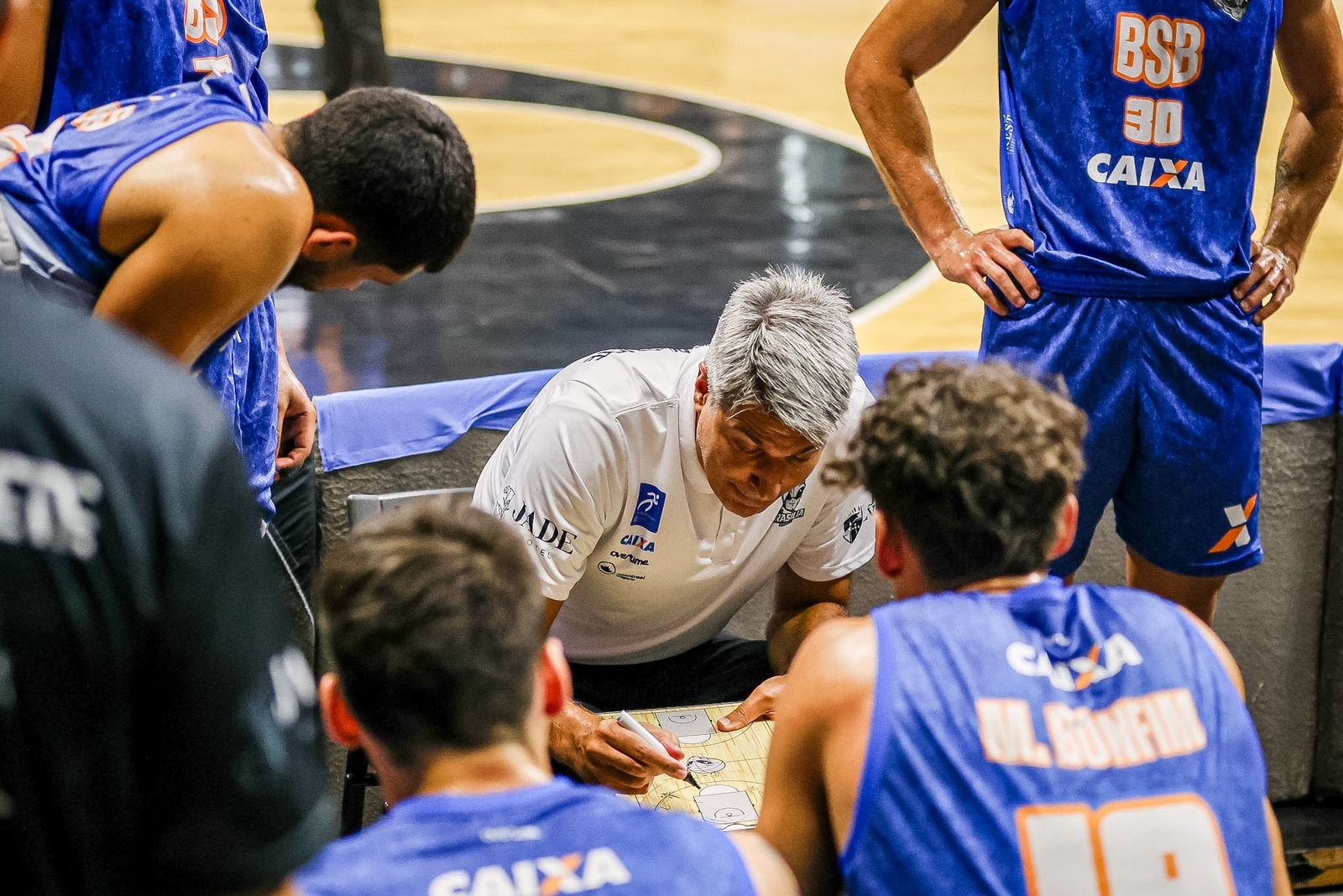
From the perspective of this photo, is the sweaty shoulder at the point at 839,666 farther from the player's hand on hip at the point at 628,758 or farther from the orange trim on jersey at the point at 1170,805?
the player's hand on hip at the point at 628,758

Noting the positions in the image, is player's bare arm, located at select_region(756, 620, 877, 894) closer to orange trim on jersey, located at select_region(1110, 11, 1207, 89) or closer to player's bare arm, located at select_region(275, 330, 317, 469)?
orange trim on jersey, located at select_region(1110, 11, 1207, 89)

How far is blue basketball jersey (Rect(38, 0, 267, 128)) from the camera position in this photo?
2.65 meters

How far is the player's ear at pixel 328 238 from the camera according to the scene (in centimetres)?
225

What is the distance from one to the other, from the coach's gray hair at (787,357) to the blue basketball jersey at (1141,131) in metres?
0.49

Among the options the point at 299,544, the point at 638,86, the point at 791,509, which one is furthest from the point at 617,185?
the point at 791,509

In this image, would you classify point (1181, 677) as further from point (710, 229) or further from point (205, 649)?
point (710, 229)

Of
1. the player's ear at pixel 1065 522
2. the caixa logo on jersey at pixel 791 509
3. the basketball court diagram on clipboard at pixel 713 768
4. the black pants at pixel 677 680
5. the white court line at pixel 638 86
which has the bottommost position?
the white court line at pixel 638 86

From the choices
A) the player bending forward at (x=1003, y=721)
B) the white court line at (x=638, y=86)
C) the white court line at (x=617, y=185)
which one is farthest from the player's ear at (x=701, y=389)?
the white court line at (x=638, y=86)

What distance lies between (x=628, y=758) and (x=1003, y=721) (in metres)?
0.97

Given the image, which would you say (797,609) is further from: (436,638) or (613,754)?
(436,638)

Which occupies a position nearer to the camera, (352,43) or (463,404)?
(463,404)

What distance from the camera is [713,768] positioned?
2.32 meters

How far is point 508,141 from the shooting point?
31.9 feet

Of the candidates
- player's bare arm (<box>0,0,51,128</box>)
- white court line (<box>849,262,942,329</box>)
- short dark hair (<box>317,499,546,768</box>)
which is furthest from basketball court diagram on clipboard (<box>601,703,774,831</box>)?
white court line (<box>849,262,942,329</box>)
